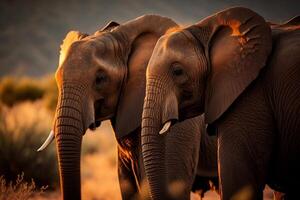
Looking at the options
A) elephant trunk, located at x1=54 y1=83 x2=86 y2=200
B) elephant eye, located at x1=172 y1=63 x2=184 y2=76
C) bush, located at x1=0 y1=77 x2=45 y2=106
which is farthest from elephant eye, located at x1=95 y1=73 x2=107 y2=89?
bush, located at x1=0 y1=77 x2=45 y2=106

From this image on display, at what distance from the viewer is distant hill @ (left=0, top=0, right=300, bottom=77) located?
334 ft

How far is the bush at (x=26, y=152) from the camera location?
16188 mm

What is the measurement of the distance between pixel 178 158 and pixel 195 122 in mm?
650

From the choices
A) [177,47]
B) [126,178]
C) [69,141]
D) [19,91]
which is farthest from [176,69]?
[19,91]

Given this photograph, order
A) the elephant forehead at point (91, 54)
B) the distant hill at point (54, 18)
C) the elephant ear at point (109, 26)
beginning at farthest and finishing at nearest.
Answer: the distant hill at point (54, 18) → the elephant ear at point (109, 26) → the elephant forehead at point (91, 54)

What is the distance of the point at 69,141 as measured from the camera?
9.45 meters

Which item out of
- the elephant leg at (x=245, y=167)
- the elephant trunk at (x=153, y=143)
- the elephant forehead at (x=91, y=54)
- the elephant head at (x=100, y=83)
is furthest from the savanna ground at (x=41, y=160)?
the elephant leg at (x=245, y=167)

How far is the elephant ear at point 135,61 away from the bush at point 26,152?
606 centimetres

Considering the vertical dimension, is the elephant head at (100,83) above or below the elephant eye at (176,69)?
below

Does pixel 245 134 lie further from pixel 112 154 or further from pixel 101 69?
pixel 112 154

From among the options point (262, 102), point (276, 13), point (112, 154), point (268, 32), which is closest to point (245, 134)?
point (262, 102)

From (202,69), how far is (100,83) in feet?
5.53

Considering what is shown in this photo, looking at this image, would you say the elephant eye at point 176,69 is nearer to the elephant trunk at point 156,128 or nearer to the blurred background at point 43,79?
the elephant trunk at point 156,128

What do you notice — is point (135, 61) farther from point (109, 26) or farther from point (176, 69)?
point (176, 69)
